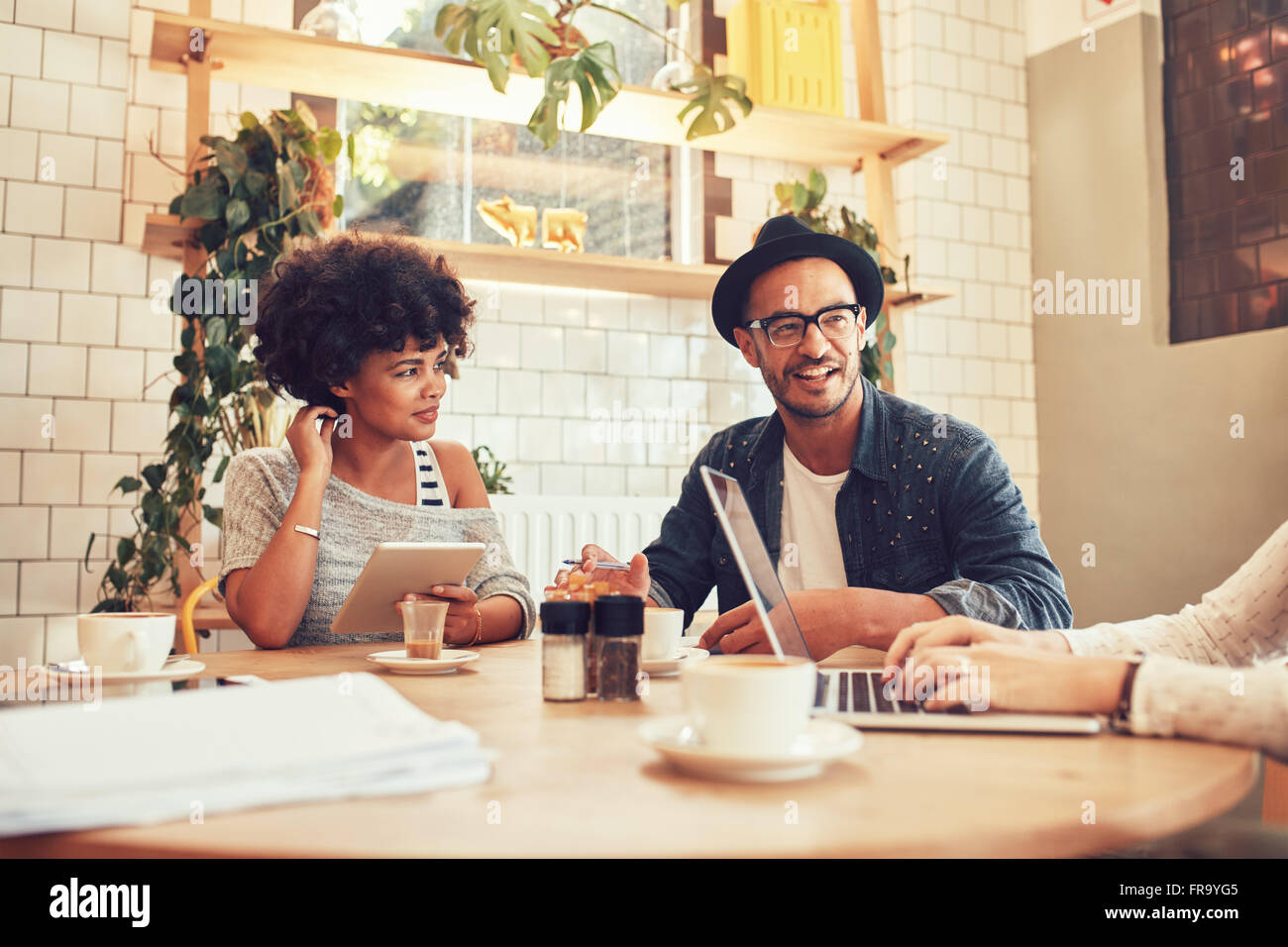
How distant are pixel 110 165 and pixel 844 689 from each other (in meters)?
2.98

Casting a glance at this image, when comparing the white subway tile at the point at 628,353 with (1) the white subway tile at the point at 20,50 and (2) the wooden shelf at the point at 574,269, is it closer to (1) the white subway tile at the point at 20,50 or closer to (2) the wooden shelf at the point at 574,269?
(2) the wooden shelf at the point at 574,269

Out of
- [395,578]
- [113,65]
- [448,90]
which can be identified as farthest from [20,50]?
A: [395,578]

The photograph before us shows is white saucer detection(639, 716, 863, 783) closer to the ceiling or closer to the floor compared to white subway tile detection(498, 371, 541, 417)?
closer to the floor

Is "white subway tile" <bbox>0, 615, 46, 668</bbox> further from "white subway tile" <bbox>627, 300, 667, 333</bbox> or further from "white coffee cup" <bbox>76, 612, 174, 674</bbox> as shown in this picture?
"white subway tile" <bbox>627, 300, 667, 333</bbox>

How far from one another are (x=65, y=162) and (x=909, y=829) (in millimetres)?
3308

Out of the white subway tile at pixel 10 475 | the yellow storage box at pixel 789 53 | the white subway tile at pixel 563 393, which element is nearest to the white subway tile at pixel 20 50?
the white subway tile at pixel 10 475

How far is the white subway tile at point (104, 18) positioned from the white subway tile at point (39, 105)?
20cm

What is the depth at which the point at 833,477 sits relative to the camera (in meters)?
2.09

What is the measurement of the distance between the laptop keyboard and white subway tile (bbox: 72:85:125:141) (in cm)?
295

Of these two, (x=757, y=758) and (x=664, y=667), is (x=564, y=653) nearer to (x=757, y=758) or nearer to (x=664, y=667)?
(x=664, y=667)

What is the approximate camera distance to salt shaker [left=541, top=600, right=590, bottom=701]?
3.66ft

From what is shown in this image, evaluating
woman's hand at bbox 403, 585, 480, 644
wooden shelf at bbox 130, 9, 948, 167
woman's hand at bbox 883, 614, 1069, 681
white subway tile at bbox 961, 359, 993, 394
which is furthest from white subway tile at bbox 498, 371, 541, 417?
woman's hand at bbox 883, 614, 1069, 681

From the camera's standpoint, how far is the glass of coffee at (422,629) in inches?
54.6
